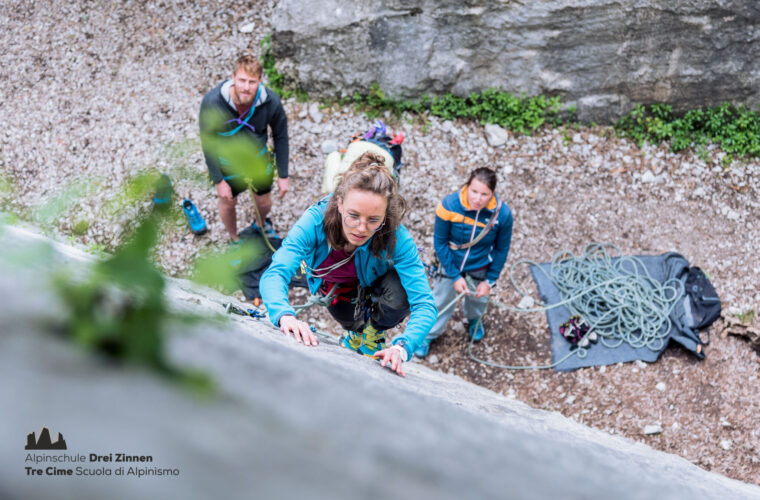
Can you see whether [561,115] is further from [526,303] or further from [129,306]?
[129,306]

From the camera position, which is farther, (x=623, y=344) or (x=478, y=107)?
(x=478, y=107)

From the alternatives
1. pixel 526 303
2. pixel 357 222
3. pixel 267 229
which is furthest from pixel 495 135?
pixel 357 222

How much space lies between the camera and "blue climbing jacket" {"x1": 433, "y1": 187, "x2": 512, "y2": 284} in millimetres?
3404

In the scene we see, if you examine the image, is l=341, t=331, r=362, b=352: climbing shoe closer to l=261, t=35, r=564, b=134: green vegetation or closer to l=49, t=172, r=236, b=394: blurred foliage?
l=49, t=172, r=236, b=394: blurred foliage

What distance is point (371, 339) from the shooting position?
302 cm

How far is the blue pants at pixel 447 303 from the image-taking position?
393 cm

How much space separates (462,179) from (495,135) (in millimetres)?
676

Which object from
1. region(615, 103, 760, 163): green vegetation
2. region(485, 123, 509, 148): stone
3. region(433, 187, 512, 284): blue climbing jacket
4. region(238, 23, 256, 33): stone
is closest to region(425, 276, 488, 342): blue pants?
region(433, 187, 512, 284): blue climbing jacket

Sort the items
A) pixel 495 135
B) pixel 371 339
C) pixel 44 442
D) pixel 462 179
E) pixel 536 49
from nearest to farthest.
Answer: pixel 44 442 → pixel 371 339 → pixel 462 179 → pixel 536 49 → pixel 495 135

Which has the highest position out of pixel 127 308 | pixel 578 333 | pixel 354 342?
pixel 127 308

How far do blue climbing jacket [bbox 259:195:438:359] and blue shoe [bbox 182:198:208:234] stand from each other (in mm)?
2507

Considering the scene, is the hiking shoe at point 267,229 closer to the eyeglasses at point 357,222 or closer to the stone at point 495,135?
the stone at point 495,135

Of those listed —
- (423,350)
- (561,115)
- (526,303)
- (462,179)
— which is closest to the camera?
(423,350)

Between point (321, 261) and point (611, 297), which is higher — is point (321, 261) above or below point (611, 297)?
above
